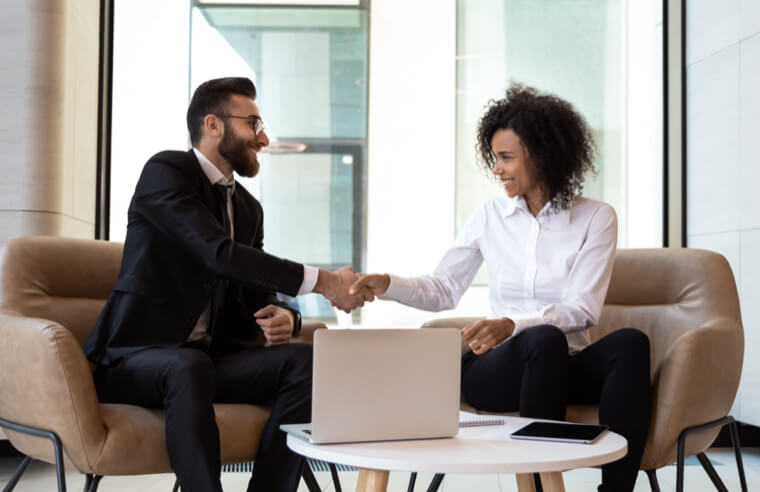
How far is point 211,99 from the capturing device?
7.29 ft

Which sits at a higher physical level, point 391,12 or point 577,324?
point 391,12

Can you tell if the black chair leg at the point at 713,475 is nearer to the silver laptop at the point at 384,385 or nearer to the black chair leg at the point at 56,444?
the silver laptop at the point at 384,385

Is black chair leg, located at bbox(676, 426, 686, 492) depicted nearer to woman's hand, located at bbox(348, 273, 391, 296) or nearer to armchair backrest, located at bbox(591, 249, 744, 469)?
armchair backrest, located at bbox(591, 249, 744, 469)

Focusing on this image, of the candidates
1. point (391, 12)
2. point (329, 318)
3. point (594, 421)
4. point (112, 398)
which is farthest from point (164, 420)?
point (391, 12)

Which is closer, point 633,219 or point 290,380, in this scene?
point 290,380

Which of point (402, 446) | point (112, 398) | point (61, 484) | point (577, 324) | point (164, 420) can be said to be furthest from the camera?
point (577, 324)

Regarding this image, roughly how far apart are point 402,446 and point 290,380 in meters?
0.64

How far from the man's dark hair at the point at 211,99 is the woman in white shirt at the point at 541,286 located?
26.4 inches

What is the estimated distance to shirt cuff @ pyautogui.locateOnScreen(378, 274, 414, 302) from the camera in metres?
2.18

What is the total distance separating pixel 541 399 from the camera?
5.86 ft

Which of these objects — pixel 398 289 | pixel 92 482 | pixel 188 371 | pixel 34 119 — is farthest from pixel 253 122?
pixel 34 119

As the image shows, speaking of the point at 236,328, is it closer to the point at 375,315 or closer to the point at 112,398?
the point at 112,398

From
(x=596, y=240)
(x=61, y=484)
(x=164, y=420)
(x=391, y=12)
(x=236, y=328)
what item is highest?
(x=391, y=12)

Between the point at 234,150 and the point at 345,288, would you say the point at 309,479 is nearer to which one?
the point at 345,288
